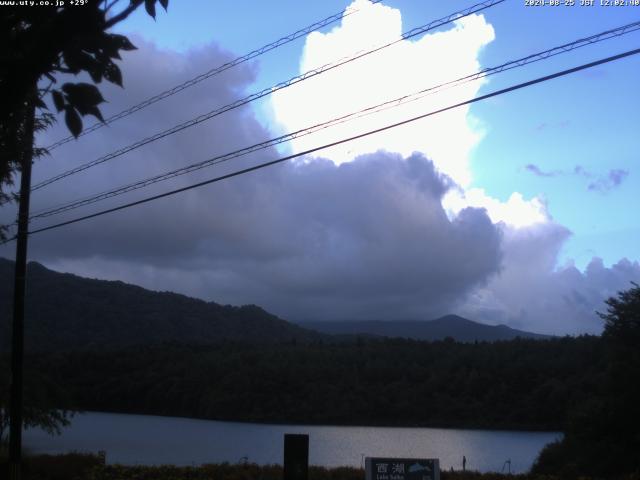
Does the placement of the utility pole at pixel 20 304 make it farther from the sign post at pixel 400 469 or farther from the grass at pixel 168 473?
the sign post at pixel 400 469

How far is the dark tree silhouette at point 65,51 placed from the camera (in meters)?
3.63

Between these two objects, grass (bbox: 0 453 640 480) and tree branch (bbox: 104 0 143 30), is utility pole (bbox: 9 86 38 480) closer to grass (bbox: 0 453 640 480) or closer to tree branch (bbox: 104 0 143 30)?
grass (bbox: 0 453 640 480)

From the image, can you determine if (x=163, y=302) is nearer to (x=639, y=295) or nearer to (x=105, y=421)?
(x=105, y=421)

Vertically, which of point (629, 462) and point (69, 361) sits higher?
point (69, 361)

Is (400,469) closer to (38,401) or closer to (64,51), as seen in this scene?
(64,51)

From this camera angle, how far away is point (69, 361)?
6788 centimetres

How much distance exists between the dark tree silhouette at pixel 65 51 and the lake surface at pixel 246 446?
93.0 ft

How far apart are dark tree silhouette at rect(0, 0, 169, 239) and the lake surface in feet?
93.0

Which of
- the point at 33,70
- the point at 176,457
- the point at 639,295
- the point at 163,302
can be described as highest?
the point at 163,302

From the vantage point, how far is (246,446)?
45.9m

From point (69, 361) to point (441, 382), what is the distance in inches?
1573

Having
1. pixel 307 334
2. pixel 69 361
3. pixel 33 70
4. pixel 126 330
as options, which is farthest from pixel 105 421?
pixel 307 334

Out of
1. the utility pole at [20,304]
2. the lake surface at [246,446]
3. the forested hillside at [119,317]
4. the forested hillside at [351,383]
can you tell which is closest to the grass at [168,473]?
the utility pole at [20,304]

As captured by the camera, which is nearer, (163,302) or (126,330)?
(126,330)
